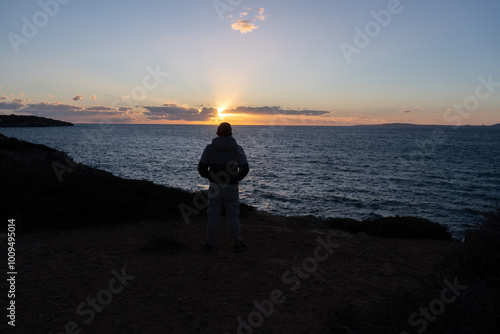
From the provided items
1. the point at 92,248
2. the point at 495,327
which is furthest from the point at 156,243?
the point at 495,327

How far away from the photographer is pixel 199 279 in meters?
6.05

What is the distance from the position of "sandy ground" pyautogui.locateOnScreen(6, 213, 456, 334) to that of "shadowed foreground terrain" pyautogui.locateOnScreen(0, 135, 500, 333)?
2cm

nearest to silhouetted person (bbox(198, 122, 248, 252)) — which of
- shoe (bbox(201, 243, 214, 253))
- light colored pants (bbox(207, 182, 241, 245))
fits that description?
light colored pants (bbox(207, 182, 241, 245))

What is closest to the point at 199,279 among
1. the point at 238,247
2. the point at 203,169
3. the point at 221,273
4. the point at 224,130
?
the point at 221,273

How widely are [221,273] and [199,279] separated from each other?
47 centimetres

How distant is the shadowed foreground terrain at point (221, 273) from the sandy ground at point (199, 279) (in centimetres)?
2

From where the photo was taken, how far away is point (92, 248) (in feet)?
25.2

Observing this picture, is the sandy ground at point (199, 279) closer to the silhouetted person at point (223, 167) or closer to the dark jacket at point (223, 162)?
the silhouetted person at point (223, 167)

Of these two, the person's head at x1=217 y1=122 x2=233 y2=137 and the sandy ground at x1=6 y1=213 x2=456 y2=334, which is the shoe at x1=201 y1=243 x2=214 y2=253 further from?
the person's head at x1=217 y1=122 x2=233 y2=137

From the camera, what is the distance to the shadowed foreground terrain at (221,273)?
371cm

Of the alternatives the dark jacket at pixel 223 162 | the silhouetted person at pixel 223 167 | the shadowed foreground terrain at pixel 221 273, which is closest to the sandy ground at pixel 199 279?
the shadowed foreground terrain at pixel 221 273

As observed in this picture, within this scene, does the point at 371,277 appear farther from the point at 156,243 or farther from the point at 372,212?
the point at 372,212

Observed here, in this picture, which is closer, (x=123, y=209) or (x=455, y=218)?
(x=123, y=209)

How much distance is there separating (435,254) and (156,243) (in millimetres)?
7049
